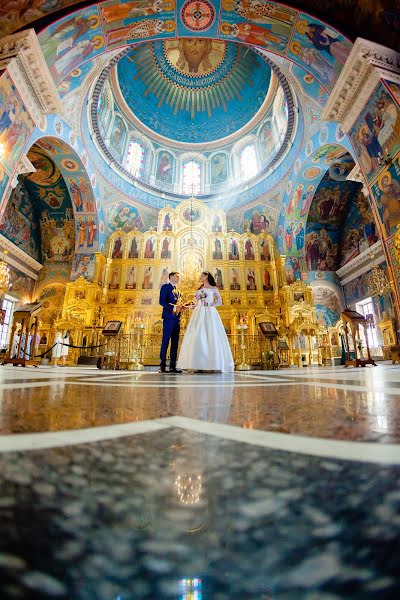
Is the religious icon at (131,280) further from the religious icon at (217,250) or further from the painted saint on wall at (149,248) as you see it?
the religious icon at (217,250)

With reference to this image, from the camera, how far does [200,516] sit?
0.26 meters

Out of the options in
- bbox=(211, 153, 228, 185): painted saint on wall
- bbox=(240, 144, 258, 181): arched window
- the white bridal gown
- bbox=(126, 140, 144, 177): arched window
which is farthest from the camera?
bbox=(211, 153, 228, 185): painted saint on wall

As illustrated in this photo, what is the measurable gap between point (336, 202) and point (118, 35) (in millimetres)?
11354

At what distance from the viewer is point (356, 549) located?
0.20 m

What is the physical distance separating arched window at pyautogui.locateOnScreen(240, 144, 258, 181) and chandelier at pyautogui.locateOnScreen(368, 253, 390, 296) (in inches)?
317

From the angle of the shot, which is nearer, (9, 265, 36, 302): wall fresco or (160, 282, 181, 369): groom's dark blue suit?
(160, 282, 181, 369): groom's dark blue suit

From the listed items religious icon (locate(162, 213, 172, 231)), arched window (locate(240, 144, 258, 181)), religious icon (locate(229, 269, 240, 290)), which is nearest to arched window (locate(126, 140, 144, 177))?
religious icon (locate(162, 213, 172, 231))

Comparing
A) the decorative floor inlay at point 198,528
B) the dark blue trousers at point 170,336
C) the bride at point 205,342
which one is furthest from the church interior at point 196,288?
the dark blue trousers at point 170,336

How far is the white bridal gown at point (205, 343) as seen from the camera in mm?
4387

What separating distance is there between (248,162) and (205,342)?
1571cm

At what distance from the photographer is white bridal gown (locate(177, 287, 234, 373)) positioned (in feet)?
14.4

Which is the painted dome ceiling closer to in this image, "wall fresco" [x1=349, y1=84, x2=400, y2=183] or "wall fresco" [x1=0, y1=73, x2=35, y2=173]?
"wall fresco" [x1=0, y1=73, x2=35, y2=173]

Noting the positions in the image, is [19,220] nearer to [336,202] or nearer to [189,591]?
[336,202]

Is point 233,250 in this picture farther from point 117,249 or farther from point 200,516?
point 200,516
